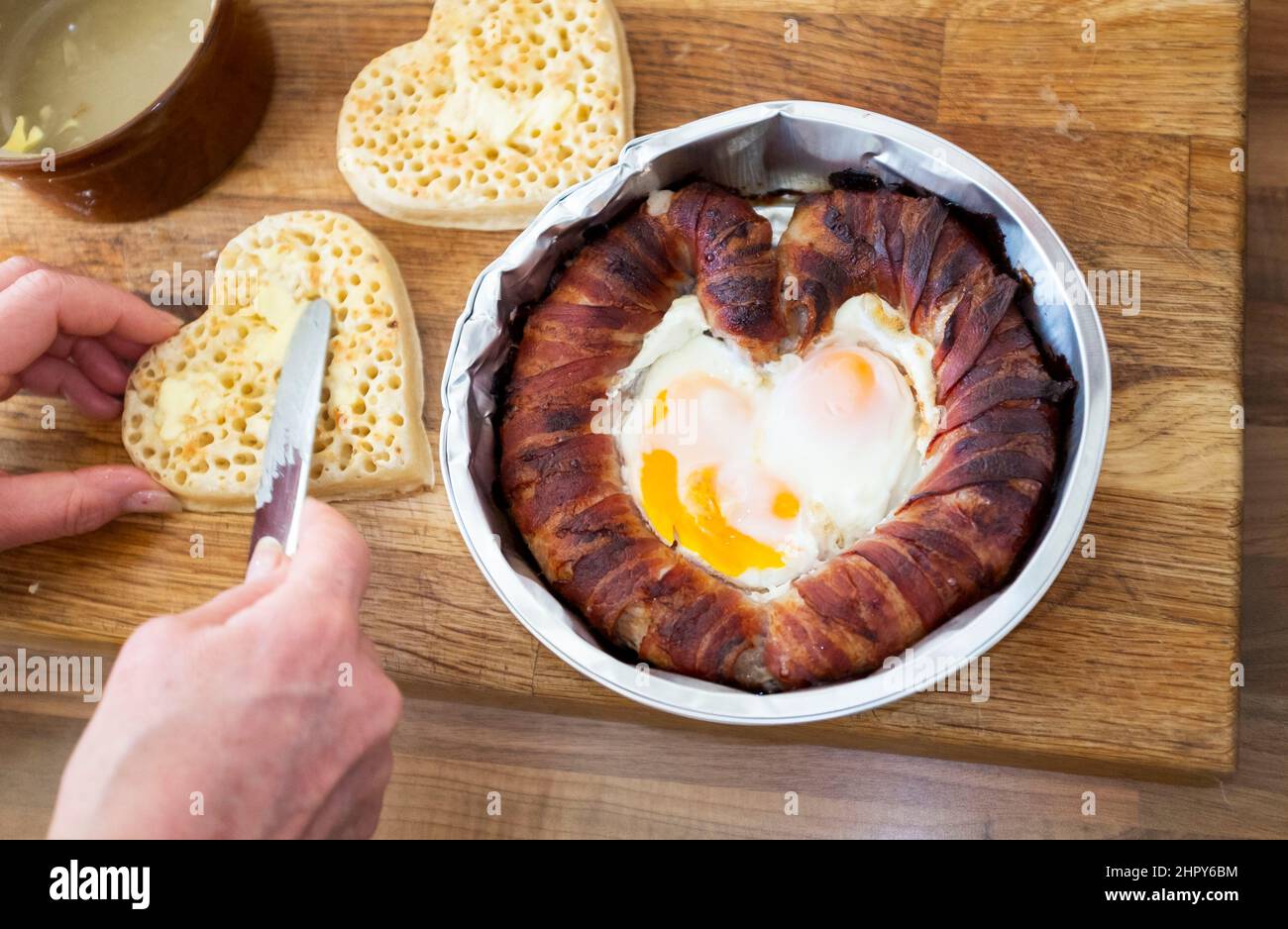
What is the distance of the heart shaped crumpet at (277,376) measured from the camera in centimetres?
184

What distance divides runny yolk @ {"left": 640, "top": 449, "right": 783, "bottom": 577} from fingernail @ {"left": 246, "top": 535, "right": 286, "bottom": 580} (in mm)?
583

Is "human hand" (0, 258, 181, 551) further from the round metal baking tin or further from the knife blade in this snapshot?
the round metal baking tin

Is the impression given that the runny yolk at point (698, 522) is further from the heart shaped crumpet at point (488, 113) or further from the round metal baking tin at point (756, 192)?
the heart shaped crumpet at point (488, 113)

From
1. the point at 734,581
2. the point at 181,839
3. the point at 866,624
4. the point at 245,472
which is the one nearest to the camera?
the point at 181,839

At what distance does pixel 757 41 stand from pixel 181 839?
1654 millimetres

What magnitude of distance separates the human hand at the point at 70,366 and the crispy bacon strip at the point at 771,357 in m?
0.74

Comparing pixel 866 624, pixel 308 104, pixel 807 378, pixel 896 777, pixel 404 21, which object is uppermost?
pixel 404 21

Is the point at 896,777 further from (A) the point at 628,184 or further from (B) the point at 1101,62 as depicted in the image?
(B) the point at 1101,62

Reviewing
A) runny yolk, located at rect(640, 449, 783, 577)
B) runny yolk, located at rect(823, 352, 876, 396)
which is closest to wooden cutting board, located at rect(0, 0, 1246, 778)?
runny yolk, located at rect(640, 449, 783, 577)

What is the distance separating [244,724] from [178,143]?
1165 mm

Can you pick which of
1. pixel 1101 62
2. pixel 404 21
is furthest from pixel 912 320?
pixel 404 21

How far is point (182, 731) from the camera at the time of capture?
3.99 ft

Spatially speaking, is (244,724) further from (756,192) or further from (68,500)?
(756,192)

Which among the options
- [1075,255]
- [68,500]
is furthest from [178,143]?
[1075,255]
